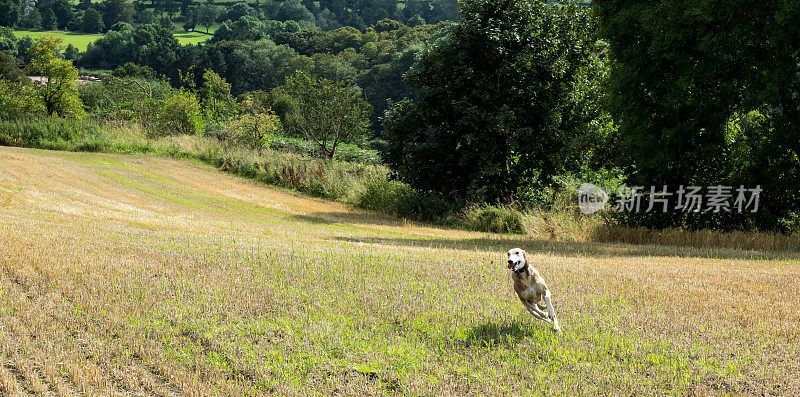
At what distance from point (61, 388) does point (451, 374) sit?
3.22 m

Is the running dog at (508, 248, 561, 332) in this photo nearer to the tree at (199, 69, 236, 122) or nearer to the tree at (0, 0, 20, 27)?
the tree at (199, 69, 236, 122)

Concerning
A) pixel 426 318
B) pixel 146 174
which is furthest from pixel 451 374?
pixel 146 174

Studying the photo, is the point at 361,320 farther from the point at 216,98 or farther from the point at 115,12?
the point at 115,12

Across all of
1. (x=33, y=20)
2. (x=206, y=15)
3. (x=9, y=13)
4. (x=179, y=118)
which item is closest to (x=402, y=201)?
(x=179, y=118)

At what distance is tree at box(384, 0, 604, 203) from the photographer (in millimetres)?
19531

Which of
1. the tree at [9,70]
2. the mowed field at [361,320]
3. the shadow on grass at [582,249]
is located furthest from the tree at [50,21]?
the shadow on grass at [582,249]

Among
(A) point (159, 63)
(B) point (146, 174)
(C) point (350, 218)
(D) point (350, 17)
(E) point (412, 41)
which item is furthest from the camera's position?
(D) point (350, 17)

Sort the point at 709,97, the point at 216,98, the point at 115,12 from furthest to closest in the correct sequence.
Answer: the point at 115,12, the point at 216,98, the point at 709,97

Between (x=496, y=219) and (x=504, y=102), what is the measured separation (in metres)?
3.99

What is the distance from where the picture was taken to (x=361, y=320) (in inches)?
270

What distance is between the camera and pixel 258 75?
295 feet

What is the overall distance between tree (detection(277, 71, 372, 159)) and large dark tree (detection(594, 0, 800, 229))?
18434 millimetres

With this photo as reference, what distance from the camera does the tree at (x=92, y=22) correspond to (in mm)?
120625

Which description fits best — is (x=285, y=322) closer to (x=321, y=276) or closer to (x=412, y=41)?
(x=321, y=276)
